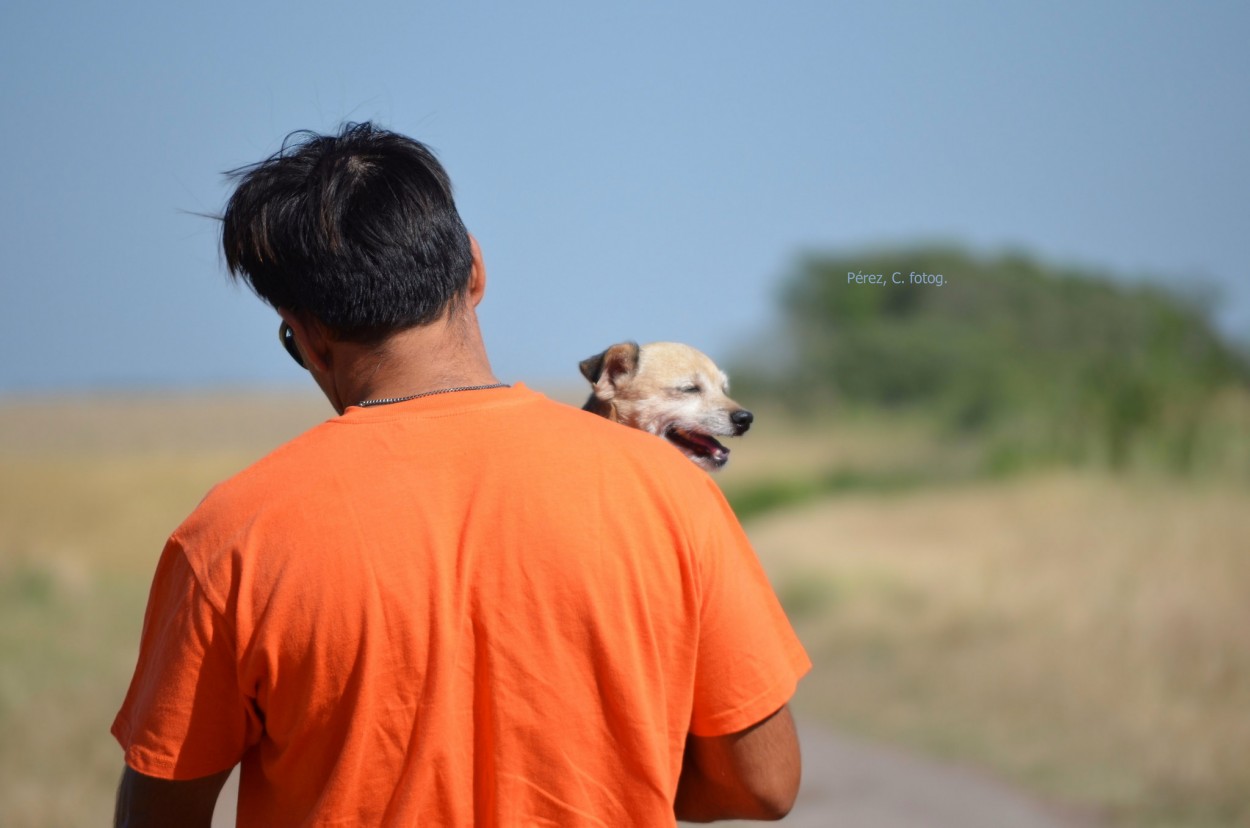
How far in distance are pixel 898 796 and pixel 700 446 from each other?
5.33 metres

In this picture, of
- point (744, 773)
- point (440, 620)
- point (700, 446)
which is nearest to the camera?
point (440, 620)

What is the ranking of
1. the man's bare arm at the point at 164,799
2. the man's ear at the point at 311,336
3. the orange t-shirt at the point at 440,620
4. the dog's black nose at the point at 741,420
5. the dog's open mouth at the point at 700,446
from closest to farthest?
the orange t-shirt at the point at 440,620 → the man's bare arm at the point at 164,799 → the man's ear at the point at 311,336 → the dog's open mouth at the point at 700,446 → the dog's black nose at the point at 741,420

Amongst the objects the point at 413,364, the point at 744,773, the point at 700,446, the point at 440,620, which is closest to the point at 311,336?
the point at 413,364

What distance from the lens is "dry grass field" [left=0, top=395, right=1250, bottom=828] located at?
352 inches

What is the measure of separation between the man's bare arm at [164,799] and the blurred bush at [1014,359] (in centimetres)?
1855

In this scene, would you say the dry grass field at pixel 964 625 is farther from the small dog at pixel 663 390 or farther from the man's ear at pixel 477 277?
the man's ear at pixel 477 277

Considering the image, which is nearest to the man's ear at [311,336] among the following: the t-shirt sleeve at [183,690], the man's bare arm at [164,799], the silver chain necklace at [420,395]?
the silver chain necklace at [420,395]

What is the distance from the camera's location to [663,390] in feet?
13.0

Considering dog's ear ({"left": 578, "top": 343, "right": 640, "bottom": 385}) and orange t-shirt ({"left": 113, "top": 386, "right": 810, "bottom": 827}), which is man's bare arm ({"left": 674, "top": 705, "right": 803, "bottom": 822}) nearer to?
orange t-shirt ({"left": 113, "top": 386, "right": 810, "bottom": 827})

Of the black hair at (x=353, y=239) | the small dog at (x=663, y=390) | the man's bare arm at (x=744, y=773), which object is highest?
the black hair at (x=353, y=239)

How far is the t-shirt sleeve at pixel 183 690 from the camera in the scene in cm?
154

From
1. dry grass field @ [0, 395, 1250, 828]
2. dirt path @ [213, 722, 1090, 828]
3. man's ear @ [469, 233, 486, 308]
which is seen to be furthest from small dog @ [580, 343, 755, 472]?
dry grass field @ [0, 395, 1250, 828]

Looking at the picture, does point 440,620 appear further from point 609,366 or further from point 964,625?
point 964,625

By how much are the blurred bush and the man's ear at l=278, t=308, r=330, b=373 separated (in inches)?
724
